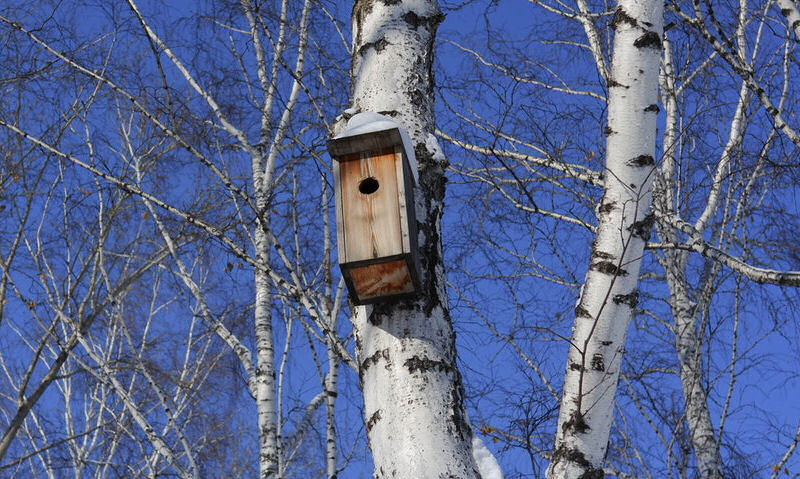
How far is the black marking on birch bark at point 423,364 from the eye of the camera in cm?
208

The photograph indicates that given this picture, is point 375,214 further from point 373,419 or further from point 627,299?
point 627,299

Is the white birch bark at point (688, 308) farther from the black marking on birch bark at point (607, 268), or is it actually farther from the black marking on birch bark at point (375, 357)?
the black marking on birch bark at point (375, 357)

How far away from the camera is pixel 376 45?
8.48 feet

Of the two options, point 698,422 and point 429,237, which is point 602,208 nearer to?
point 429,237

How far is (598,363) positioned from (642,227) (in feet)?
1.38

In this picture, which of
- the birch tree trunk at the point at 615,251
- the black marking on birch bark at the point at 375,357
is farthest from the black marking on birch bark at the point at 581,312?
the black marking on birch bark at the point at 375,357

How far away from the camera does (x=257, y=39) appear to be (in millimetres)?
6363

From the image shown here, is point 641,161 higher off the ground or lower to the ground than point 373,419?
higher

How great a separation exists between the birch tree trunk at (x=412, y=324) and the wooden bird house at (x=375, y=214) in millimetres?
61

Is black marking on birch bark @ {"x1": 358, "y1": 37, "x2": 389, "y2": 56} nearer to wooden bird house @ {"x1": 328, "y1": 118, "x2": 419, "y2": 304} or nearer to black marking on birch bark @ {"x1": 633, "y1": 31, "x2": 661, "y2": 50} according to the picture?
wooden bird house @ {"x1": 328, "y1": 118, "x2": 419, "y2": 304}

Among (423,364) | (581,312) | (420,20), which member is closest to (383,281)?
(423,364)

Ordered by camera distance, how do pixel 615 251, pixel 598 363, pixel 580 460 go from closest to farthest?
pixel 580 460 < pixel 598 363 < pixel 615 251

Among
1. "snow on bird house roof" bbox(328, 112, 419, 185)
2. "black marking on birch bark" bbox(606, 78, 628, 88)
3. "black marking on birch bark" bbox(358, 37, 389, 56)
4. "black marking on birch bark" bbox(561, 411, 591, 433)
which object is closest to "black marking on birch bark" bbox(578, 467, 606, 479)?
"black marking on birch bark" bbox(561, 411, 591, 433)

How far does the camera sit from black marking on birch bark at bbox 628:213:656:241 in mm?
2492
